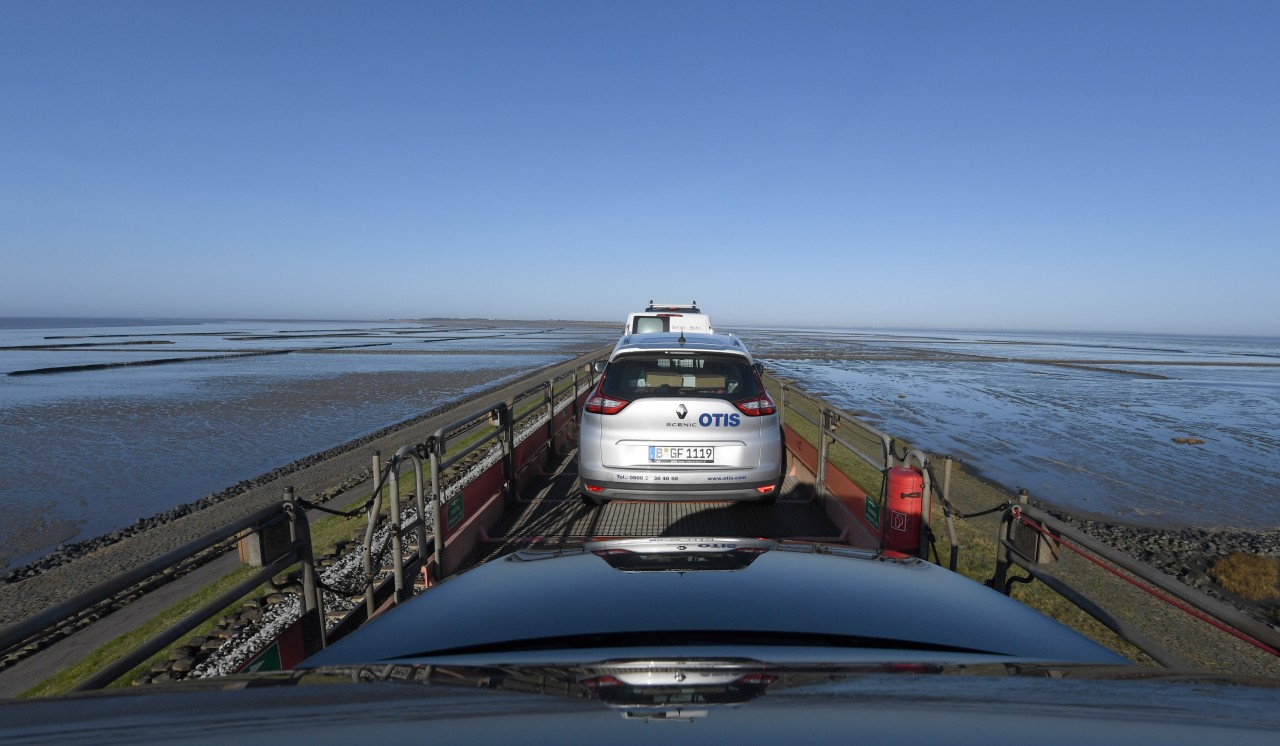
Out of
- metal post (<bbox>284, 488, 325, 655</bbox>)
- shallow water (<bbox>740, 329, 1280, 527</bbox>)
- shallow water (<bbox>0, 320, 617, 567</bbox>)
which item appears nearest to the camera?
metal post (<bbox>284, 488, 325, 655</bbox>)

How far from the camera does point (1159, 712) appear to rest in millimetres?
1354

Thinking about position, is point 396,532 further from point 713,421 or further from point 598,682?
point 598,682

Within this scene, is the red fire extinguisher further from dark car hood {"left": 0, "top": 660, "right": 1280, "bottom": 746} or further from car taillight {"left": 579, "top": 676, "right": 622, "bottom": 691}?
car taillight {"left": 579, "top": 676, "right": 622, "bottom": 691}

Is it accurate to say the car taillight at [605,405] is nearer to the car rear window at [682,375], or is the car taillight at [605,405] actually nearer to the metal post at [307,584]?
the car rear window at [682,375]

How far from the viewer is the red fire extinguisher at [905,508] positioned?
14.4 feet

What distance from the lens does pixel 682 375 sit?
5.93 m

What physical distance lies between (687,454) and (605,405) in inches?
35.6

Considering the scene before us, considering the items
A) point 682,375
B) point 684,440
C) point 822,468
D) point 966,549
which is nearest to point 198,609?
point 684,440

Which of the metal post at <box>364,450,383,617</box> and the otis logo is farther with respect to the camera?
the otis logo

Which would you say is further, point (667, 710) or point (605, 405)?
point (605, 405)

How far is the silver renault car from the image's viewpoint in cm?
543

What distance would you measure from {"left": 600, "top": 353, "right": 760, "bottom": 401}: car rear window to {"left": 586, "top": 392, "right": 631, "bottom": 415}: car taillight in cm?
6

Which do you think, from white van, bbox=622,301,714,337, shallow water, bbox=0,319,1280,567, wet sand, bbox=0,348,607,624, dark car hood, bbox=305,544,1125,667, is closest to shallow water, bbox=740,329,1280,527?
shallow water, bbox=0,319,1280,567

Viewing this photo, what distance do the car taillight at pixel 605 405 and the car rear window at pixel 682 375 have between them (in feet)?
0.19
